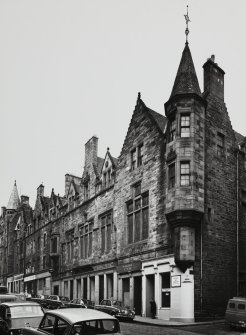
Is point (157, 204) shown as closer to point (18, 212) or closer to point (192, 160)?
point (192, 160)

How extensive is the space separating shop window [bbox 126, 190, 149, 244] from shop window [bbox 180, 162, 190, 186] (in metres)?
4.65

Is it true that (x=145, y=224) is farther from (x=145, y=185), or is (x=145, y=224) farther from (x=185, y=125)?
(x=185, y=125)

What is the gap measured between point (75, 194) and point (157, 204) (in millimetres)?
18251

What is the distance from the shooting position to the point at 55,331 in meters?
11.2

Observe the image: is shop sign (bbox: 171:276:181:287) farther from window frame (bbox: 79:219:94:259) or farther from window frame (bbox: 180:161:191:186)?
window frame (bbox: 79:219:94:259)

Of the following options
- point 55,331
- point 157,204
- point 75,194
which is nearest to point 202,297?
point 157,204

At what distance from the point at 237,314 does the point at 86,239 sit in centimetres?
2202

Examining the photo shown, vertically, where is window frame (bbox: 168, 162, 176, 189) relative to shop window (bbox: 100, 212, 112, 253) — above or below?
above

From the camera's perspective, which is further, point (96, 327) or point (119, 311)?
point (119, 311)

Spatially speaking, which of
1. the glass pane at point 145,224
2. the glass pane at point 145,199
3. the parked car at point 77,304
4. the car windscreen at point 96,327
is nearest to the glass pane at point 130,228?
the glass pane at point 145,224

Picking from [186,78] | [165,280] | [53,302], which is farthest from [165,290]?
[186,78]

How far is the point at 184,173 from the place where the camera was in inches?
1144

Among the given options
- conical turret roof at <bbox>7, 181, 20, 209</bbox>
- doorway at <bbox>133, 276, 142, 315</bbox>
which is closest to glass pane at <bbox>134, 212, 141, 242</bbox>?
doorway at <bbox>133, 276, 142, 315</bbox>

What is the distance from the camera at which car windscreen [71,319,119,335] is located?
10.5 meters
